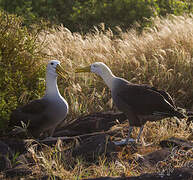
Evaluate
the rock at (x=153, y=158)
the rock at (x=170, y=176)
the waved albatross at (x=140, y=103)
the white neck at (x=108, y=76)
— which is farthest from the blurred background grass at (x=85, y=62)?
the rock at (x=170, y=176)

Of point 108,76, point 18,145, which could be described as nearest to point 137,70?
point 108,76

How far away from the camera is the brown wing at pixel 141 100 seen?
4.80m

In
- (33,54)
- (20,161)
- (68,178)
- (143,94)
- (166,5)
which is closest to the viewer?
(68,178)

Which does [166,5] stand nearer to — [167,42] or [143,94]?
[167,42]

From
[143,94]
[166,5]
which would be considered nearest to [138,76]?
[143,94]

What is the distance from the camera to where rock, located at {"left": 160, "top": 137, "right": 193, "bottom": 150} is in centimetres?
477

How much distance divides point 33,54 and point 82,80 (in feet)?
5.36

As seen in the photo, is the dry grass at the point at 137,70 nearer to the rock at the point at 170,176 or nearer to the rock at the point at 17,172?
the rock at the point at 17,172

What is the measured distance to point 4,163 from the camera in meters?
4.26

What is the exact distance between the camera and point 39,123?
5.07 meters

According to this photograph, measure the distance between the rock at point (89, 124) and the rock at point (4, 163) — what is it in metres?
1.30

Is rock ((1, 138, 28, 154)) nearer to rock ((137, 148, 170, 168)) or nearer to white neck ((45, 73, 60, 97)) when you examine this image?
white neck ((45, 73, 60, 97))

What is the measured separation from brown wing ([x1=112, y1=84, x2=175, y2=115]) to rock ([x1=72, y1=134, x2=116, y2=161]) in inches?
20.1

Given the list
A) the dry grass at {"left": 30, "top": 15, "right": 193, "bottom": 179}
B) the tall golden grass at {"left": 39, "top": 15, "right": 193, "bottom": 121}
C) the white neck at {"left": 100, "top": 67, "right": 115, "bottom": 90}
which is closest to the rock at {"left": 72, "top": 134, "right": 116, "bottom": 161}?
the dry grass at {"left": 30, "top": 15, "right": 193, "bottom": 179}
